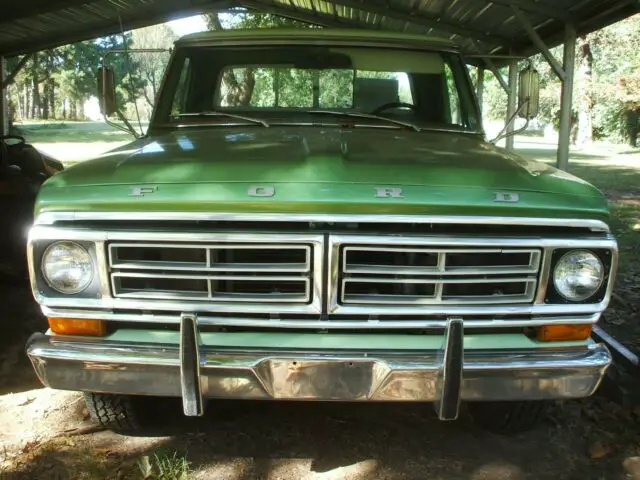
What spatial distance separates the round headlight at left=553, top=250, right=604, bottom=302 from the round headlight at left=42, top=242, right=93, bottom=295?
5.73 ft

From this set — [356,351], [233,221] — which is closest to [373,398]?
[356,351]

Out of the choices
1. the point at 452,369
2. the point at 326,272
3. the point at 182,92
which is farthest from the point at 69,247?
the point at 182,92

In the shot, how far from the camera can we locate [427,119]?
3.82 meters

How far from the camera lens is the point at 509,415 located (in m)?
2.92

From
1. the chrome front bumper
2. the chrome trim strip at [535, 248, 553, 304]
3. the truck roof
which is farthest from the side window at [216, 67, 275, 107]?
the chrome trim strip at [535, 248, 553, 304]

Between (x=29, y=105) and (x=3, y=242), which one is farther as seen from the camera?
(x=29, y=105)

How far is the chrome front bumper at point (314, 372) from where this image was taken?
2.18 meters

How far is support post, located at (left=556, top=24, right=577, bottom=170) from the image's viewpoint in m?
7.29

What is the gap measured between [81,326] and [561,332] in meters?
1.84

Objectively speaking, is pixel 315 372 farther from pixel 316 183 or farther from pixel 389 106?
pixel 389 106

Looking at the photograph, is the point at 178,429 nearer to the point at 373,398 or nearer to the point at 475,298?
the point at 373,398

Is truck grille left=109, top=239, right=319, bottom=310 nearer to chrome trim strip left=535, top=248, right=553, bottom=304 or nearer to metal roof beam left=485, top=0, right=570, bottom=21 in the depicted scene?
chrome trim strip left=535, top=248, right=553, bottom=304

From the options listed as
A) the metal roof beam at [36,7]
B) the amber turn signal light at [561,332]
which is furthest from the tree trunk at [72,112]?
the amber turn signal light at [561,332]

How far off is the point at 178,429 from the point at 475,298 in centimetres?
165
